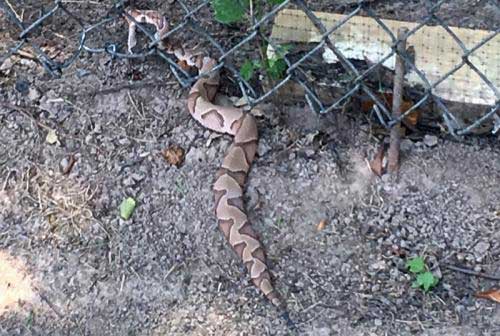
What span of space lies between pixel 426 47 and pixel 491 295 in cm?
112

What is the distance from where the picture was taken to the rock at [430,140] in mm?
3410

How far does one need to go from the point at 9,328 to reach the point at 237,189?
100 cm

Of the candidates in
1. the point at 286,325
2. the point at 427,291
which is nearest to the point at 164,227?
the point at 286,325

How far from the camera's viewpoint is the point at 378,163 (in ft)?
11.1

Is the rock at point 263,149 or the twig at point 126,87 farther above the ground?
the rock at point 263,149

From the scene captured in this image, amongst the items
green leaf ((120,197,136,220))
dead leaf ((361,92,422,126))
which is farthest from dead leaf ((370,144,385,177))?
green leaf ((120,197,136,220))

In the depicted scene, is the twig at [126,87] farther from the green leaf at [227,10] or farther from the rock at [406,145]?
the rock at [406,145]

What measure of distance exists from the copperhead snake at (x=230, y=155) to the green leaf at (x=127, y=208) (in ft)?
1.08

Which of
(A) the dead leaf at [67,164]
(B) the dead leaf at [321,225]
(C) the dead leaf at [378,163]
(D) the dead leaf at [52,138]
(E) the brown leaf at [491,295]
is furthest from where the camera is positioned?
(D) the dead leaf at [52,138]

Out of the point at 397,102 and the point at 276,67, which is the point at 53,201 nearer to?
the point at 276,67

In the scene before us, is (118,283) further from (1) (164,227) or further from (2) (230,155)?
(2) (230,155)

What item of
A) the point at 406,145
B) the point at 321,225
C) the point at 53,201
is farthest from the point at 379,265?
the point at 53,201

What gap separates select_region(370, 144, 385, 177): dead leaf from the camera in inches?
132

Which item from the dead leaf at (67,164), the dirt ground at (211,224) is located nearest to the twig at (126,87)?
the dirt ground at (211,224)
